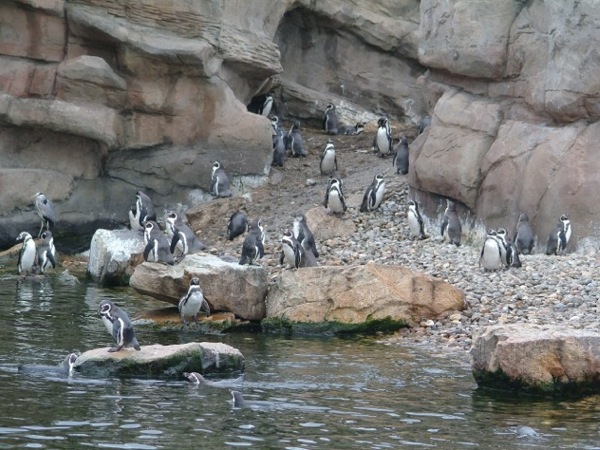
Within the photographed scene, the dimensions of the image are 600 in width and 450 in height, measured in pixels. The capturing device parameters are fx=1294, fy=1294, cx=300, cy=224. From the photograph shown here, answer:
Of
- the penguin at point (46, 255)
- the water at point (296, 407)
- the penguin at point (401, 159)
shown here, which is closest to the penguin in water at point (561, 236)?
the water at point (296, 407)

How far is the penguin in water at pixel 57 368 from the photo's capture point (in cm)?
1498

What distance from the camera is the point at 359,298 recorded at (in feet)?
63.0

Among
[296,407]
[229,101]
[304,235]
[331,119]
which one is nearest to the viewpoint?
[296,407]

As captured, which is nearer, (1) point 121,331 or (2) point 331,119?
(1) point 121,331

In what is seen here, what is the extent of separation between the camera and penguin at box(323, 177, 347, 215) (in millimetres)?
27516

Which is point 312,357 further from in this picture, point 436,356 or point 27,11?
point 27,11

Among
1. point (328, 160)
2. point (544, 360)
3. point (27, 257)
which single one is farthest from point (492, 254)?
point (328, 160)

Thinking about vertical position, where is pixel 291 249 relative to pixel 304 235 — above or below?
below

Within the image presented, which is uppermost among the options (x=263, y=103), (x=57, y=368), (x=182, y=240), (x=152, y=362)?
(x=263, y=103)

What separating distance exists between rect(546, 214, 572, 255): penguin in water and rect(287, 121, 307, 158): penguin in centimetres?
1132

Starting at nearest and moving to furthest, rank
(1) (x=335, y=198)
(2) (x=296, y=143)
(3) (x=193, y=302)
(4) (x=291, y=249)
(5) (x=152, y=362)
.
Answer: (5) (x=152, y=362) < (3) (x=193, y=302) < (4) (x=291, y=249) < (1) (x=335, y=198) < (2) (x=296, y=143)

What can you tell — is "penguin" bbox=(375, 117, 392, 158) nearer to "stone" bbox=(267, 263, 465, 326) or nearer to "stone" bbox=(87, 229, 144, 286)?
"stone" bbox=(87, 229, 144, 286)

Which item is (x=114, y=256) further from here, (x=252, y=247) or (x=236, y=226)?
(x=236, y=226)

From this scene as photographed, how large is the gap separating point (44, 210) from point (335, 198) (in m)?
6.15
